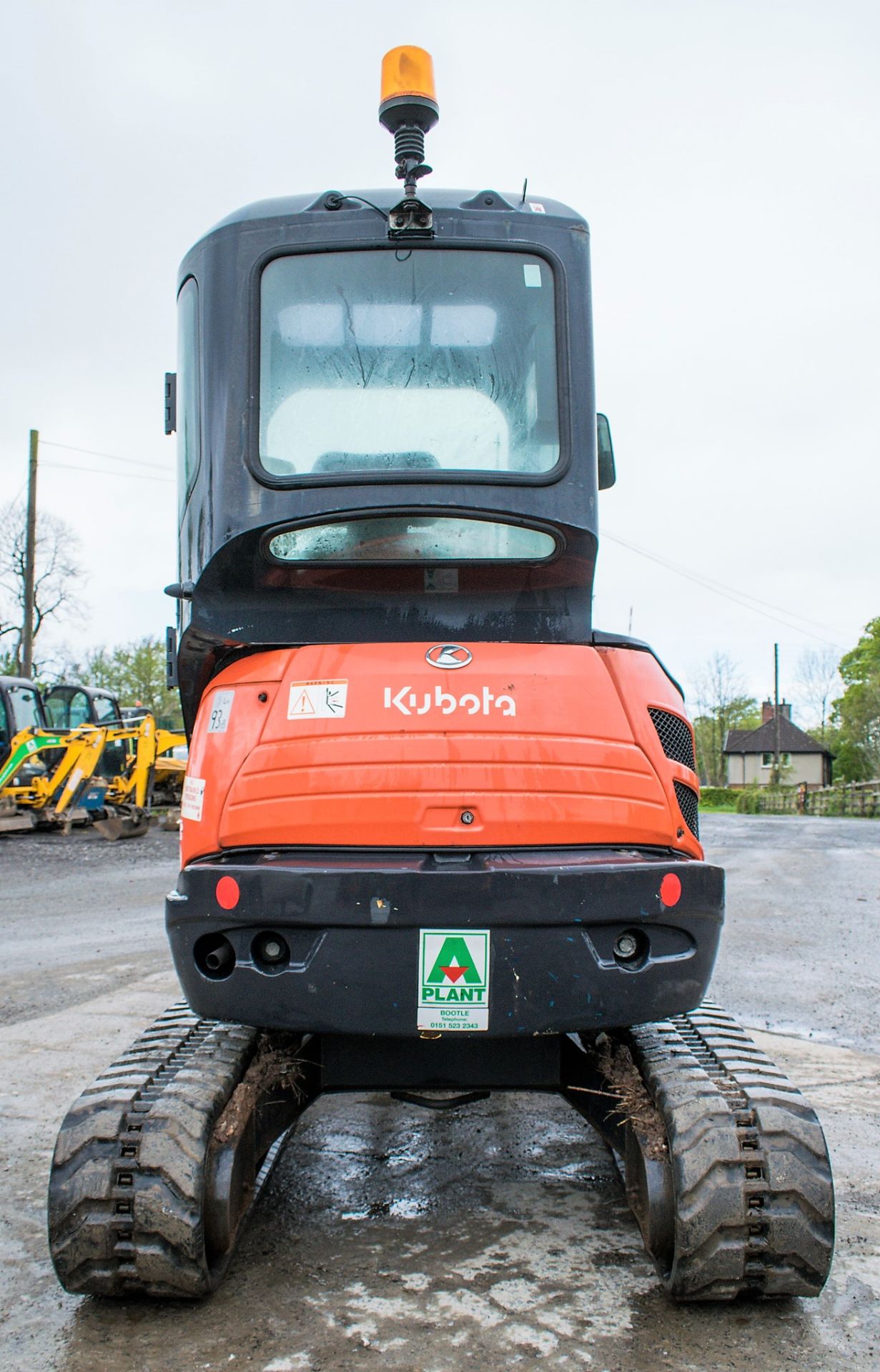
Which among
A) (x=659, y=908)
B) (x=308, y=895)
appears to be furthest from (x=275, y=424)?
(x=659, y=908)

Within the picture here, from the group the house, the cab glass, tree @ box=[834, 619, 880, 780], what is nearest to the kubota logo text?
the cab glass

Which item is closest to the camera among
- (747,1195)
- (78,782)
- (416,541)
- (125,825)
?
(747,1195)

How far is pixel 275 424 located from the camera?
3.42 metres

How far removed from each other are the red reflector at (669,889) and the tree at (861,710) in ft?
210

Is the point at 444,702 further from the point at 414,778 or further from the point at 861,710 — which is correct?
the point at 861,710

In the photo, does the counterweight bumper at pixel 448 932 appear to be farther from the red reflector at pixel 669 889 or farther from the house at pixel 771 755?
the house at pixel 771 755

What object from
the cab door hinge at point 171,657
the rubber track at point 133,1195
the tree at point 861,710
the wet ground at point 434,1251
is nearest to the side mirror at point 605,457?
the cab door hinge at point 171,657

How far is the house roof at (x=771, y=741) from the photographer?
8550cm

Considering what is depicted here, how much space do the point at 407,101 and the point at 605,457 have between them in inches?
49.3

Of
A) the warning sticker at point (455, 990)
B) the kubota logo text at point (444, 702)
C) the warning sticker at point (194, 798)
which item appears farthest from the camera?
the warning sticker at point (194, 798)

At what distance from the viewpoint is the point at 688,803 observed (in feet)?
10.8

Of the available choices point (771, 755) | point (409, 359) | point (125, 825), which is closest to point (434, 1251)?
point (409, 359)

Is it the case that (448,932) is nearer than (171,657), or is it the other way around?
(448,932)

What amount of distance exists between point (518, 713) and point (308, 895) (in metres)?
0.73
